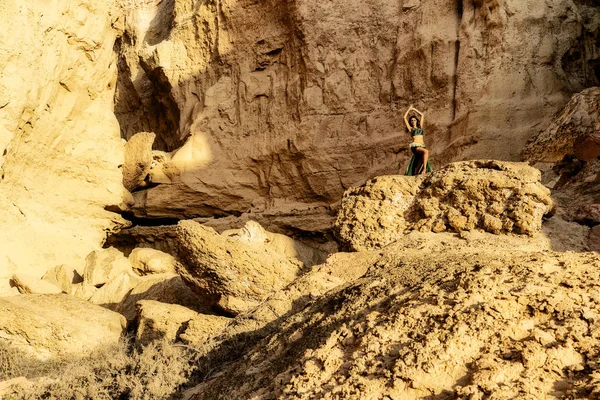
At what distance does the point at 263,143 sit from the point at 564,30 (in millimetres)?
5448

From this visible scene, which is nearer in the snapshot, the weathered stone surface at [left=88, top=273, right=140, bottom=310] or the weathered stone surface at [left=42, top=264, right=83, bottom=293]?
the weathered stone surface at [left=88, top=273, right=140, bottom=310]

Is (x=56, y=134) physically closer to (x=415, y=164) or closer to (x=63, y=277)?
(x=63, y=277)

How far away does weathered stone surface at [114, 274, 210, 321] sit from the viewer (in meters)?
9.00

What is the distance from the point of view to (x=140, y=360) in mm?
5773

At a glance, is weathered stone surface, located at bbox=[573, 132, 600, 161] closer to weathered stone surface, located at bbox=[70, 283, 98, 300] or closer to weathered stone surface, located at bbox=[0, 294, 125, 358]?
weathered stone surface, located at bbox=[0, 294, 125, 358]

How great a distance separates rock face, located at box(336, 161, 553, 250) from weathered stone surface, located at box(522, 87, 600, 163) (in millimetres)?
3517

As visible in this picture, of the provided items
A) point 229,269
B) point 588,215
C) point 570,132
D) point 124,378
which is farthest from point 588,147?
point 124,378

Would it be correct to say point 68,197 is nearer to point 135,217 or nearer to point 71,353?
point 135,217

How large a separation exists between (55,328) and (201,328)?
2067mm

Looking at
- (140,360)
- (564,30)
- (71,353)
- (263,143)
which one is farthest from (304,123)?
(140,360)

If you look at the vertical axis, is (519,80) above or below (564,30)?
below

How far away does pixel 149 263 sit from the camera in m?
11.5

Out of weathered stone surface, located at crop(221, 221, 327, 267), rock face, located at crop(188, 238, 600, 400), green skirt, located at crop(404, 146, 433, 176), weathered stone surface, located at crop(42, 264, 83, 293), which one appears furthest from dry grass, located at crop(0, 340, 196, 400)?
weathered stone surface, located at crop(42, 264, 83, 293)

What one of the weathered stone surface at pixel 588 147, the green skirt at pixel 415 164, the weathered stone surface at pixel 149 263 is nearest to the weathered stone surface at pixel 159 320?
the green skirt at pixel 415 164
